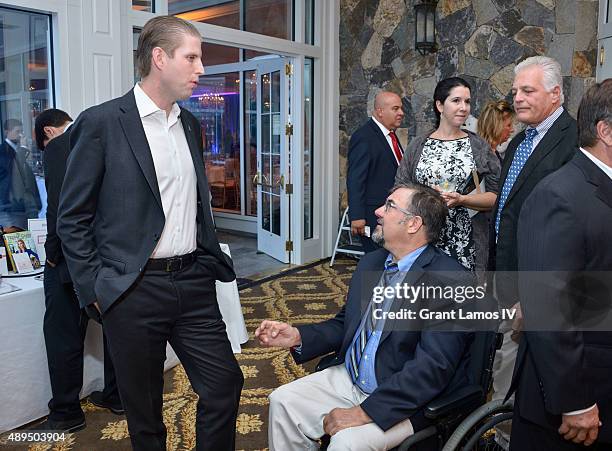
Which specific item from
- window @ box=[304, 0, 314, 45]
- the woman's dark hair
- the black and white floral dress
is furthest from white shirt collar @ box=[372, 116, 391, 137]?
window @ box=[304, 0, 314, 45]

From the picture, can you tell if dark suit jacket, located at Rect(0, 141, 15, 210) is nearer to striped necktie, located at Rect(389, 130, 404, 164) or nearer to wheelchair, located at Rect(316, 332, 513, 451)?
striped necktie, located at Rect(389, 130, 404, 164)

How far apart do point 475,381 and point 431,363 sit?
18 centimetres

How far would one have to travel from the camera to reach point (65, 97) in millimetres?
3947

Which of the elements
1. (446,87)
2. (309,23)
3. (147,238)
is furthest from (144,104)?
(309,23)

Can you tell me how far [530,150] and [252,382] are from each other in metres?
1.91

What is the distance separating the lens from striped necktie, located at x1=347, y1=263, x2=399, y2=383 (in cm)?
200

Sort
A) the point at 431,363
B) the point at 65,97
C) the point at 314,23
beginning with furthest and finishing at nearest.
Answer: the point at 314,23 → the point at 65,97 → the point at 431,363

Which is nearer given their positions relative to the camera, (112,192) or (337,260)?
(112,192)

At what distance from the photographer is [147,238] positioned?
74.6 inches

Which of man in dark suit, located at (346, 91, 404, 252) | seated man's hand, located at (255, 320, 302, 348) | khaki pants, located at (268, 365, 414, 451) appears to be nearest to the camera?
khaki pants, located at (268, 365, 414, 451)

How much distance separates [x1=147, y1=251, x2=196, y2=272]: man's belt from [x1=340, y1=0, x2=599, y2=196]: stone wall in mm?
4028

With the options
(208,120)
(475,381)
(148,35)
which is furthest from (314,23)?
(475,381)

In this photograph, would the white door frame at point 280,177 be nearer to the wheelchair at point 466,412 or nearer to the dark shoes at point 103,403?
the dark shoes at point 103,403

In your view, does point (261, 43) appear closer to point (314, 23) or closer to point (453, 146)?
point (314, 23)
